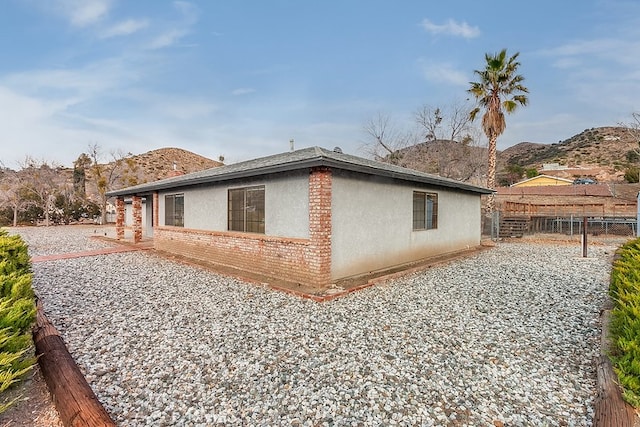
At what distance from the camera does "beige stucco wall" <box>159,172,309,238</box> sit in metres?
6.84

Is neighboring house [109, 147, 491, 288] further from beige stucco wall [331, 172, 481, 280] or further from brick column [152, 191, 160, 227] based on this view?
brick column [152, 191, 160, 227]

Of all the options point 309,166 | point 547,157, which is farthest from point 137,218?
point 547,157

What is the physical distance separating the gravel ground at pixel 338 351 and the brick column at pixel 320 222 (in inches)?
34.9

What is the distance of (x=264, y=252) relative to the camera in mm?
7750

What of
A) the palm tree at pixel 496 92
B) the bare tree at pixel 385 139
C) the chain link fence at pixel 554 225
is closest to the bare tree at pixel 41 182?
the bare tree at pixel 385 139

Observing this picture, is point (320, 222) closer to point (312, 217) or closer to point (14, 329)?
point (312, 217)

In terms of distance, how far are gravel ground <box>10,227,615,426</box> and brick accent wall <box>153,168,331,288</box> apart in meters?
0.84

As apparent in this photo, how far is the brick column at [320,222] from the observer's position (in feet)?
20.9

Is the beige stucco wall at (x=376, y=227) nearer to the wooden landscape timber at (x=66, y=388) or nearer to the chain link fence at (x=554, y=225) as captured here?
the wooden landscape timber at (x=66, y=388)

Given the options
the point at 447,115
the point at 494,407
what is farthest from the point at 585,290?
the point at 447,115

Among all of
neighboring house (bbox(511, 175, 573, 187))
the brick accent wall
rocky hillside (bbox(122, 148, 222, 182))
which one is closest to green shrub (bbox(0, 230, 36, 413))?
the brick accent wall

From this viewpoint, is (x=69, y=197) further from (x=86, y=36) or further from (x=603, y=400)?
(x=603, y=400)

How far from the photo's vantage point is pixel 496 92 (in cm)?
1806

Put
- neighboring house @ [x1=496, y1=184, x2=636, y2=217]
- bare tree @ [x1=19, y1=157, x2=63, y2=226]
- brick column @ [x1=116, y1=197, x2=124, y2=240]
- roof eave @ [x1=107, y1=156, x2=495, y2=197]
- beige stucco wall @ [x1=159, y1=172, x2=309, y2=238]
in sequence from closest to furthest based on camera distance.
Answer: roof eave @ [x1=107, y1=156, x2=495, y2=197], beige stucco wall @ [x1=159, y1=172, x2=309, y2=238], brick column @ [x1=116, y1=197, x2=124, y2=240], neighboring house @ [x1=496, y1=184, x2=636, y2=217], bare tree @ [x1=19, y1=157, x2=63, y2=226]
